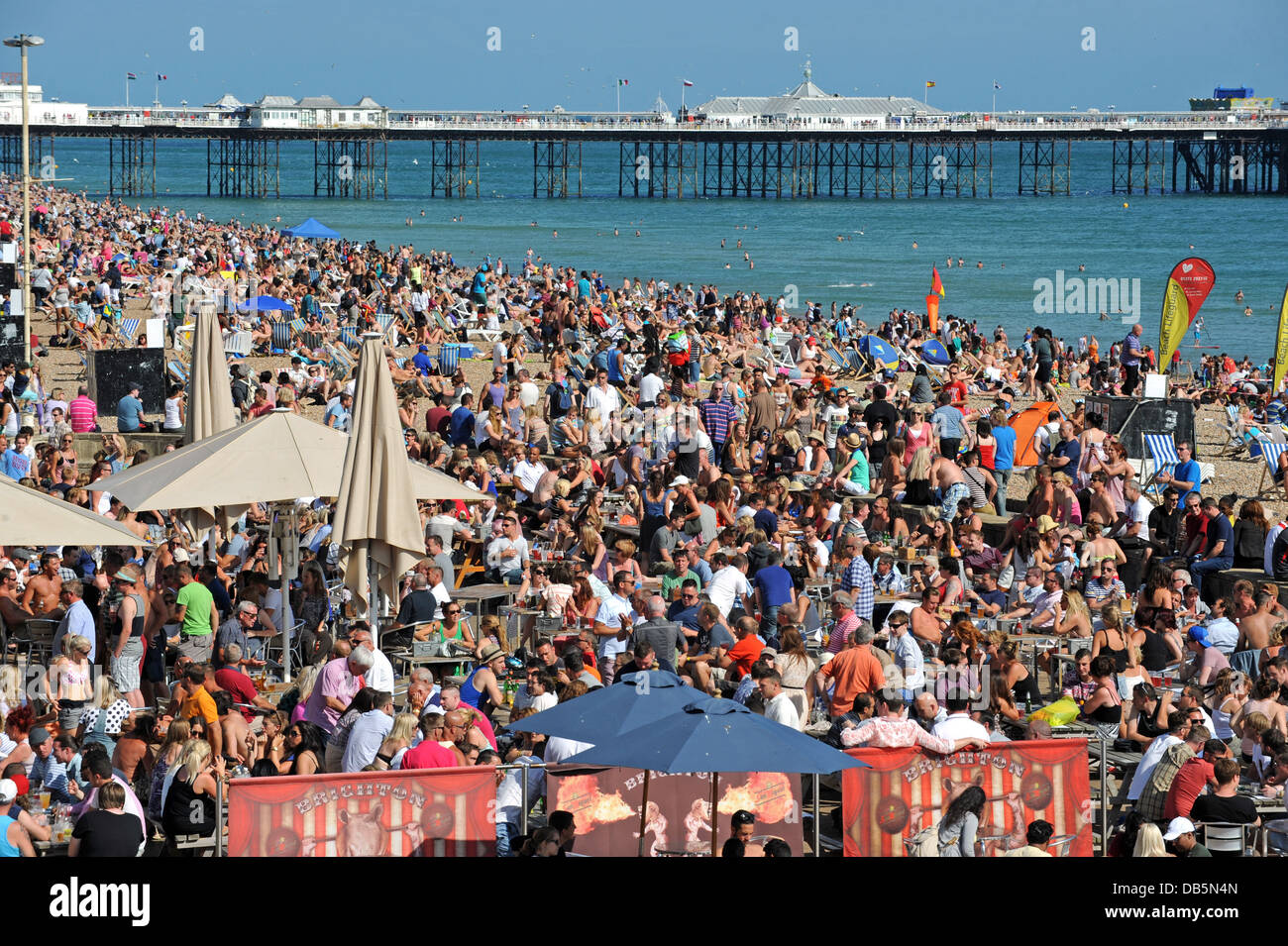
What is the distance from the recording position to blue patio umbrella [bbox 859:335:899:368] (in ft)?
76.7

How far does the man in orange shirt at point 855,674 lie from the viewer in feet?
26.0

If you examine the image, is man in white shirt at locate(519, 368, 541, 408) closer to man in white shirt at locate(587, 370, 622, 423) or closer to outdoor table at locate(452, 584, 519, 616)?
man in white shirt at locate(587, 370, 622, 423)

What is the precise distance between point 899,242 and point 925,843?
2710 inches

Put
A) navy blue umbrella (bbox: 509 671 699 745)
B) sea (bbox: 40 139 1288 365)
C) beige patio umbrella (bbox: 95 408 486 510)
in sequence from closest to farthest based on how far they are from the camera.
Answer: navy blue umbrella (bbox: 509 671 699 745) < beige patio umbrella (bbox: 95 408 486 510) < sea (bbox: 40 139 1288 365)

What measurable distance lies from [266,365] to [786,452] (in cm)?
1019

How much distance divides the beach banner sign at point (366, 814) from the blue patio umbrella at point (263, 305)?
1869 centimetres

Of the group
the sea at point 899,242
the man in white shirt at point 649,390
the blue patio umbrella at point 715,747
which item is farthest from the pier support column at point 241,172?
the blue patio umbrella at point 715,747

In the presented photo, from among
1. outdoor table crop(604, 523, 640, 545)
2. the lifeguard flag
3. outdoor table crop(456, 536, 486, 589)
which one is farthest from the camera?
the lifeguard flag

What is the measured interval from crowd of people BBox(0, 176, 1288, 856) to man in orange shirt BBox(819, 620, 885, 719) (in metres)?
0.02

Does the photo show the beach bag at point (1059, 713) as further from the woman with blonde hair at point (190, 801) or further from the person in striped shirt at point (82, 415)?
the person in striped shirt at point (82, 415)

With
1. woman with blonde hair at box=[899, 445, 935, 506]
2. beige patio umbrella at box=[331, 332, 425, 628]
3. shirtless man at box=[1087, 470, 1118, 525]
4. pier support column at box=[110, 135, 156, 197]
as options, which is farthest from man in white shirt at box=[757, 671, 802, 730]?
pier support column at box=[110, 135, 156, 197]

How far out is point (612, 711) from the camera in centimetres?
645

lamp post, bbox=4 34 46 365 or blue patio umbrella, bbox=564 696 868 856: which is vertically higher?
lamp post, bbox=4 34 46 365

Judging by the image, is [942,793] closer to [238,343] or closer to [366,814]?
[366,814]
